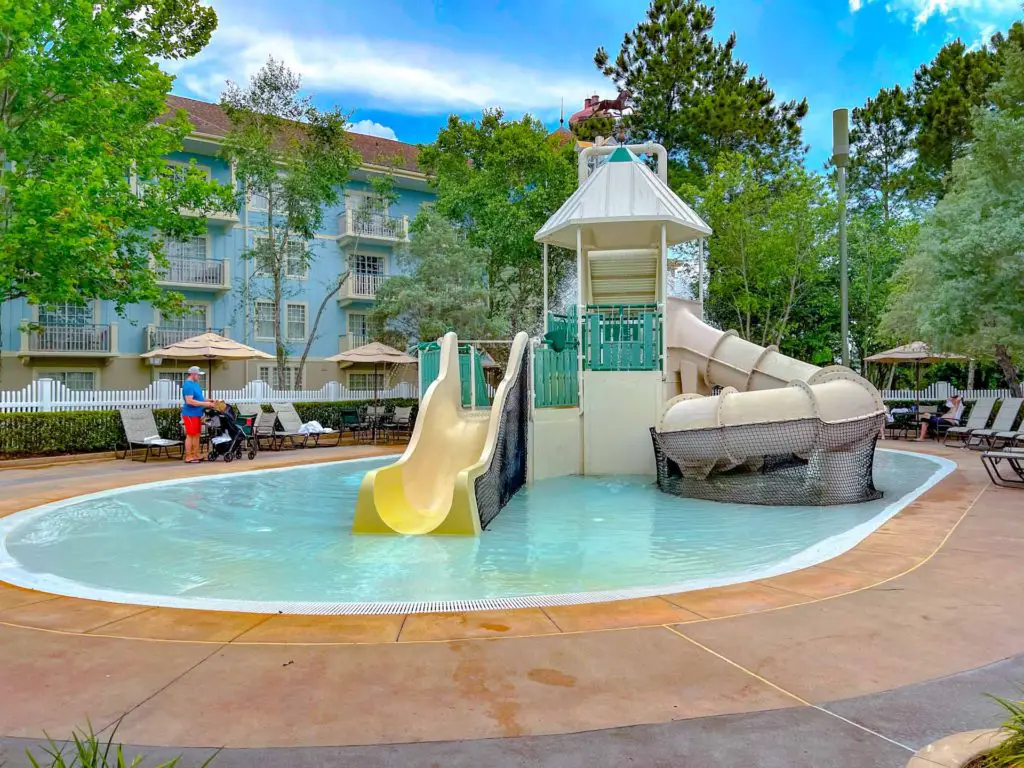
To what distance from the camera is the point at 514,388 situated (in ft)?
33.2

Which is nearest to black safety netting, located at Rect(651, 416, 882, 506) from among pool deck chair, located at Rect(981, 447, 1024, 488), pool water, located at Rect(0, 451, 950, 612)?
pool water, located at Rect(0, 451, 950, 612)

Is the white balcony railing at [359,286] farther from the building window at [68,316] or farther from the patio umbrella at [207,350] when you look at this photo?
the patio umbrella at [207,350]

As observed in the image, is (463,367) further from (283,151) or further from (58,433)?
(283,151)

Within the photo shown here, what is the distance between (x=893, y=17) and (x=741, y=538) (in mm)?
57948

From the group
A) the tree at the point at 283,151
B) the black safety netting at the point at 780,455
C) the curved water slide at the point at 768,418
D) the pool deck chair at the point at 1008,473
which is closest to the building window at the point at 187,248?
the tree at the point at 283,151

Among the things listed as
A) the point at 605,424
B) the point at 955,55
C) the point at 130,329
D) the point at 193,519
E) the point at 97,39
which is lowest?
the point at 193,519

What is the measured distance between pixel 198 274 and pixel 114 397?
43.2ft

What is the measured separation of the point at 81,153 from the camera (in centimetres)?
1661

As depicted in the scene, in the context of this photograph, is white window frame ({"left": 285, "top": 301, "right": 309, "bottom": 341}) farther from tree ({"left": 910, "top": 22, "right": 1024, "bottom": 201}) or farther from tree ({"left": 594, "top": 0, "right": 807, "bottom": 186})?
tree ({"left": 910, "top": 22, "right": 1024, "bottom": 201})

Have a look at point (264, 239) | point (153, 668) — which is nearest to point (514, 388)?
point (153, 668)

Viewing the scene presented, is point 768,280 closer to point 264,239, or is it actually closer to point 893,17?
point 264,239

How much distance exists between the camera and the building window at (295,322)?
106 ft

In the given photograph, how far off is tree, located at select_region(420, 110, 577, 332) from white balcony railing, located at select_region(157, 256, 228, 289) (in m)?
9.80

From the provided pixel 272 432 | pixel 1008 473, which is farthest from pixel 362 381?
pixel 1008 473
